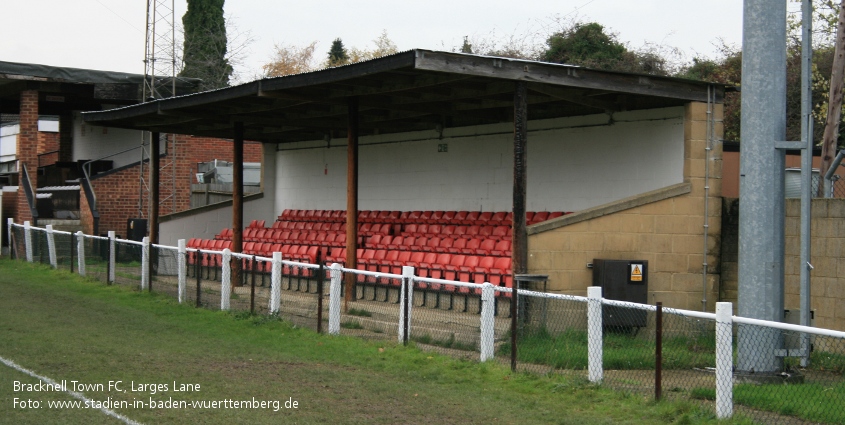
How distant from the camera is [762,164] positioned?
10.3 m

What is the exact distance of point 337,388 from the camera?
937 centimetres

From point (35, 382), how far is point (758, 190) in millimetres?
7783

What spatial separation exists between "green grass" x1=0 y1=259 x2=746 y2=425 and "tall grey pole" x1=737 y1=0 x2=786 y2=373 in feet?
7.60

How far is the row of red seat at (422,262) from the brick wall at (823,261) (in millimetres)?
4293

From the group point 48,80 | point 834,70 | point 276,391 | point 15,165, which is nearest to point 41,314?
point 276,391

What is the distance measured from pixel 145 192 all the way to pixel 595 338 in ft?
78.7

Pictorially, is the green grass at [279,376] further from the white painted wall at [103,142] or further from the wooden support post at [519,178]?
the white painted wall at [103,142]

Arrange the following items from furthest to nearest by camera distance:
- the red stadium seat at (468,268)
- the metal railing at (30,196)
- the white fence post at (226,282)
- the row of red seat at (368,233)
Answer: the metal railing at (30,196) < the row of red seat at (368,233) < the red stadium seat at (468,268) < the white fence post at (226,282)

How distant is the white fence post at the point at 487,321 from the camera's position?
10742 mm

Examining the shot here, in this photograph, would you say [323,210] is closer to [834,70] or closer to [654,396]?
[834,70]

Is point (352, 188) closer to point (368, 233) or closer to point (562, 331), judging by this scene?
point (368, 233)

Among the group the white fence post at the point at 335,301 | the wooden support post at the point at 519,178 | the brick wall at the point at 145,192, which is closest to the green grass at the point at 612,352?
the wooden support post at the point at 519,178

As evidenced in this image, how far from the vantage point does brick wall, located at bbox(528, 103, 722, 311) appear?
1470 centimetres

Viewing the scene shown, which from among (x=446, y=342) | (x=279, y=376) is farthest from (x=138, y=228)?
(x=279, y=376)
